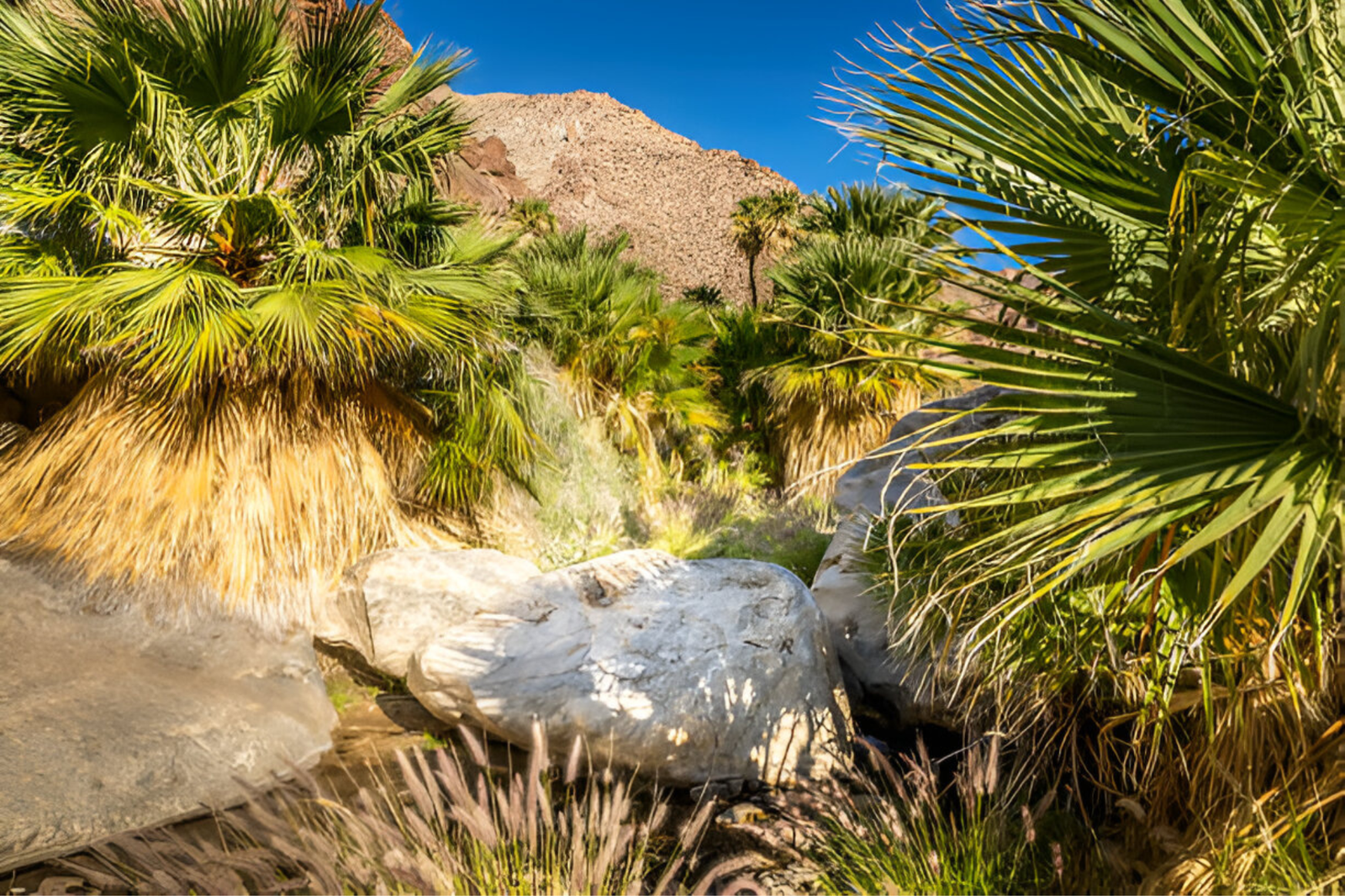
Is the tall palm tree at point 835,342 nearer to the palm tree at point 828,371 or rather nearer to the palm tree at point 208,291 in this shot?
the palm tree at point 828,371

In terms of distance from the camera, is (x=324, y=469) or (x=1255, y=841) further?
(x=324, y=469)

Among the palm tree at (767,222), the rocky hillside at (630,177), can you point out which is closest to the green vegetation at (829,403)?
the palm tree at (767,222)

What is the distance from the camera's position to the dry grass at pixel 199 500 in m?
4.83

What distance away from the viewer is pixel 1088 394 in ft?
6.24

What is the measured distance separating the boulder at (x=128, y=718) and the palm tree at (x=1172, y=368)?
145 inches

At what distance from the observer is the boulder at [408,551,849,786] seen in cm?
416

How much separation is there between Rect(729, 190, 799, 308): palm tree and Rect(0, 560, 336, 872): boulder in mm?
16759

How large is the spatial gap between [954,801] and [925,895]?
135 cm

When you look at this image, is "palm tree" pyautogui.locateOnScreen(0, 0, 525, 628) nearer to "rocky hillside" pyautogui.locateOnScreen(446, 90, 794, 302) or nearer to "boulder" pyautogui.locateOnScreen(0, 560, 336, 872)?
"boulder" pyautogui.locateOnScreen(0, 560, 336, 872)

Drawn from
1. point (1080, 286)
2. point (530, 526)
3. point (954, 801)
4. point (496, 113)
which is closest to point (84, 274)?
point (530, 526)

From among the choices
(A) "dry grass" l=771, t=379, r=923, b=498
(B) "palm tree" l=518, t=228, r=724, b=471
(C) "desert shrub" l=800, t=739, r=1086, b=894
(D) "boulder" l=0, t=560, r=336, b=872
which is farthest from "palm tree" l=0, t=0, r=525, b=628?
(A) "dry grass" l=771, t=379, r=923, b=498

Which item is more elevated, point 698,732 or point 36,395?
point 36,395

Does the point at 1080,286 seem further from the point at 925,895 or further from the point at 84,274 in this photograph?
the point at 84,274

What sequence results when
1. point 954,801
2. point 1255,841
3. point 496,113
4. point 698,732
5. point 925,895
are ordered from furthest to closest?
point 496,113 < point 698,732 < point 954,801 < point 925,895 < point 1255,841
